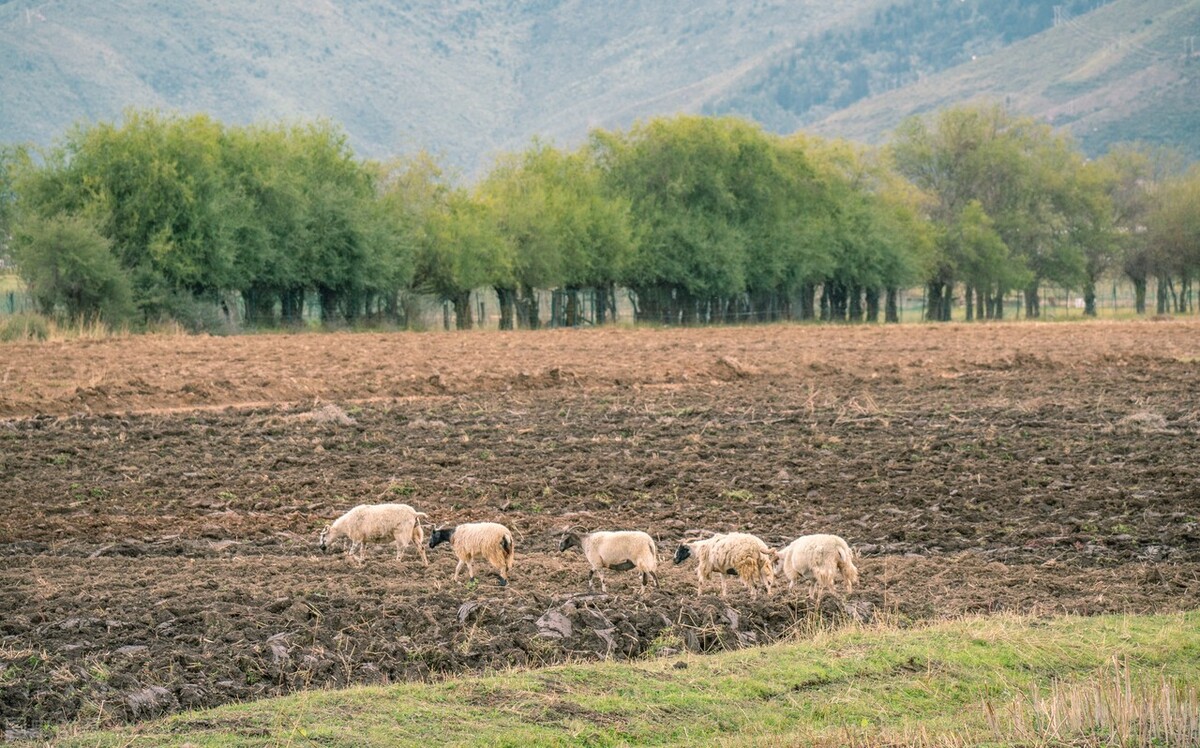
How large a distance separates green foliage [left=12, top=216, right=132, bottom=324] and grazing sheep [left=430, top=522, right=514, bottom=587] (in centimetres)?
4449

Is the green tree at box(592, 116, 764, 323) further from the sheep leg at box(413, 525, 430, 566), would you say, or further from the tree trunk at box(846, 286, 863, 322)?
the sheep leg at box(413, 525, 430, 566)

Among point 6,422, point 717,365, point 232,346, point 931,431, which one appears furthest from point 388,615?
point 232,346

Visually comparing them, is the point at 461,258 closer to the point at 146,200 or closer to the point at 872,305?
the point at 146,200

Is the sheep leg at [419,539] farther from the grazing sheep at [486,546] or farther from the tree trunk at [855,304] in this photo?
A: the tree trunk at [855,304]

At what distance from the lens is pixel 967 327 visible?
7338 centimetres

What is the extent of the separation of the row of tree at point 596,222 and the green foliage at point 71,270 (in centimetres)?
9

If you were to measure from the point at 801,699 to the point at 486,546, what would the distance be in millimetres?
4630

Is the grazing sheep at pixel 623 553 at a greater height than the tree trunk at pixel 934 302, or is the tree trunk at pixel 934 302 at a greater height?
the tree trunk at pixel 934 302

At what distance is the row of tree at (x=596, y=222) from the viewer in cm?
6100

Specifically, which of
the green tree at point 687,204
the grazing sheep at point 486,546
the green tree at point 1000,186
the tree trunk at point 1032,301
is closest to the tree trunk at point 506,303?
the green tree at point 687,204

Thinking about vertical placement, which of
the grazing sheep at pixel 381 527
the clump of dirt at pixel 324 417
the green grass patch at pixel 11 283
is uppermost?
the green grass patch at pixel 11 283

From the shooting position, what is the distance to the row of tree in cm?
6100

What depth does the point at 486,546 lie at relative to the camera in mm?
14172

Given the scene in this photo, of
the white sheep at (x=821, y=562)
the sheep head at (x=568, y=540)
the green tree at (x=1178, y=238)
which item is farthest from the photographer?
the green tree at (x=1178, y=238)
